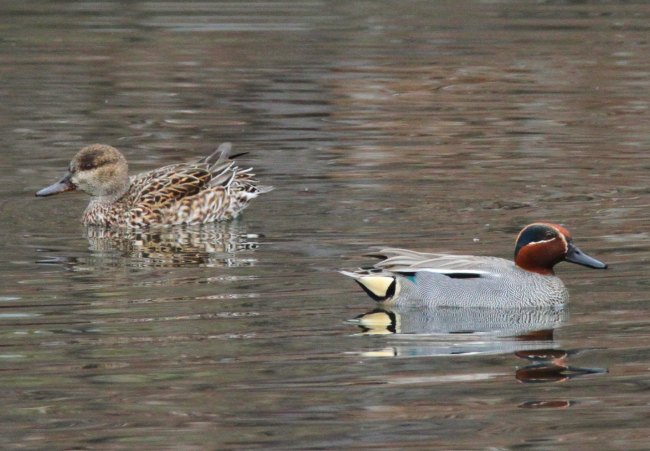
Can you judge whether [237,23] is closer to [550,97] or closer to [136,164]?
[550,97]

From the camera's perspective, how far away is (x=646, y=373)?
6.21m

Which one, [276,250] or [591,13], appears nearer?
[276,250]

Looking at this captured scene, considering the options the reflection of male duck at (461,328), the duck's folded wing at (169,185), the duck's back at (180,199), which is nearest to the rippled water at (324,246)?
the reflection of male duck at (461,328)

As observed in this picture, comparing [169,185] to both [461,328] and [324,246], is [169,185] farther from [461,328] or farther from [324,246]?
[461,328]

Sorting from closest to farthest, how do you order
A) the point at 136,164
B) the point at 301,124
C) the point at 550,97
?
the point at 136,164 < the point at 301,124 < the point at 550,97

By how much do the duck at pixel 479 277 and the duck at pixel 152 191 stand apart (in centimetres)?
321

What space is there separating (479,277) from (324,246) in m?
1.92

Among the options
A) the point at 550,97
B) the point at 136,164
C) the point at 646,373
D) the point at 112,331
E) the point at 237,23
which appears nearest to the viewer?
the point at 646,373

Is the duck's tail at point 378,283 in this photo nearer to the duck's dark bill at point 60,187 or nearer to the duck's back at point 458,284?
the duck's back at point 458,284

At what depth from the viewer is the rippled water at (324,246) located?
562 centimetres

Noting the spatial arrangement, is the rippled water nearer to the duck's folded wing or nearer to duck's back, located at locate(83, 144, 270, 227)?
duck's back, located at locate(83, 144, 270, 227)

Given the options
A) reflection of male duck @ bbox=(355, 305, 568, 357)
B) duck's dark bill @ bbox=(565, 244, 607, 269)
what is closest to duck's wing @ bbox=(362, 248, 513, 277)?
reflection of male duck @ bbox=(355, 305, 568, 357)

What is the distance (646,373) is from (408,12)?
63.7 feet

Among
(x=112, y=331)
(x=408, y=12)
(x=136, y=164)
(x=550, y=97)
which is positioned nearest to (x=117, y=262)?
(x=112, y=331)
